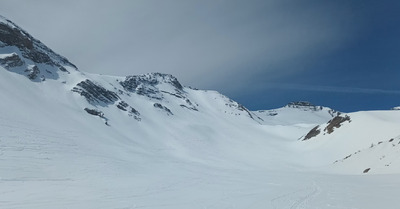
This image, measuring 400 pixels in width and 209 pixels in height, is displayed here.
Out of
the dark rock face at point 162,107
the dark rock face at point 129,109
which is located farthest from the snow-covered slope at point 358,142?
the dark rock face at point 162,107

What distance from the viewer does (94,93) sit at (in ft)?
260

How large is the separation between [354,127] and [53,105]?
6012cm

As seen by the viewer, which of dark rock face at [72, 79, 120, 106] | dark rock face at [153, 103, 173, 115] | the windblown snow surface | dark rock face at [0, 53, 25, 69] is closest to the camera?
the windblown snow surface

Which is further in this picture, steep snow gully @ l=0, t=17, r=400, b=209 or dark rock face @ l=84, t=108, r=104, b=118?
dark rock face @ l=84, t=108, r=104, b=118

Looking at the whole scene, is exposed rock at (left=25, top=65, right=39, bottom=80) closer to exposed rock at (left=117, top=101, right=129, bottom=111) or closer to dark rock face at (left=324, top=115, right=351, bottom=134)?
exposed rock at (left=117, top=101, right=129, bottom=111)

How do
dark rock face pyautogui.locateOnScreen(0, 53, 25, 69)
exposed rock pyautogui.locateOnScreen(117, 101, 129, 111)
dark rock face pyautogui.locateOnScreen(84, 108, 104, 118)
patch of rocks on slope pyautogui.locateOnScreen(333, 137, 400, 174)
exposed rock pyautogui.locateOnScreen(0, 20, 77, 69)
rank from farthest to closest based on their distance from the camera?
exposed rock pyautogui.locateOnScreen(117, 101, 129, 111)
exposed rock pyautogui.locateOnScreen(0, 20, 77, 69)
dark rock face pyautogui.locateOnScreen(84, 108, 104, 118)
dark rock face pyautogui.locateOnScreen(0, 53, 25, 69)
patch of rocks on slope pyautogui.locateOnScreen(333, 137, 400, 174)

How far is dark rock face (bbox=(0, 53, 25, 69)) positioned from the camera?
209 feet

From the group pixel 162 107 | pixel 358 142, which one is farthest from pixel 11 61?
pixel 358 142

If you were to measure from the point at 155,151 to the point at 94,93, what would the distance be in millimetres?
31812

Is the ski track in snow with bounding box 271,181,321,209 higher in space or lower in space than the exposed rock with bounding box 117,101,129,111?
lower

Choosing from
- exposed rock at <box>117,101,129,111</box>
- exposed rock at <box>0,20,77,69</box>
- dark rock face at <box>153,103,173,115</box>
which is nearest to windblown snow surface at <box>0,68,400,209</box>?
dark rock face at <box>153,103,173,115</box>

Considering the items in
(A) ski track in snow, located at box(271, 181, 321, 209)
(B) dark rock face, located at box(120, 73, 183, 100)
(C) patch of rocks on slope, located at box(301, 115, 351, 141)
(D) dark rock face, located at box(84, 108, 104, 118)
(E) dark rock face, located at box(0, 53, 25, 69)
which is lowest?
(A) ski track in snow, located at box(271, 181, 321, 209)

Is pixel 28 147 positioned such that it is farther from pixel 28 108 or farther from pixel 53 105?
pixel 53 105

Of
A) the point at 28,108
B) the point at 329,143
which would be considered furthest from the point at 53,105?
the point at 329,143
